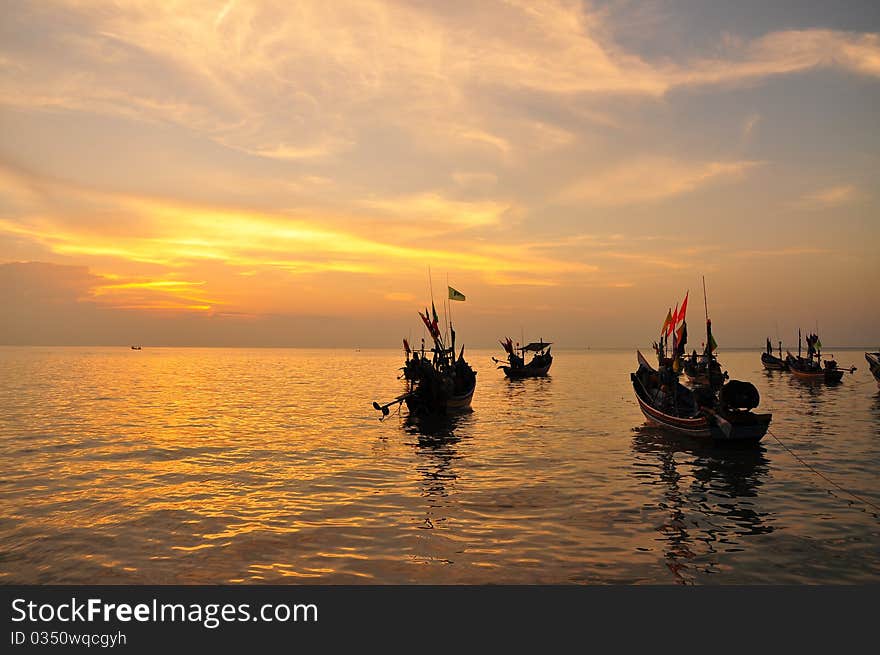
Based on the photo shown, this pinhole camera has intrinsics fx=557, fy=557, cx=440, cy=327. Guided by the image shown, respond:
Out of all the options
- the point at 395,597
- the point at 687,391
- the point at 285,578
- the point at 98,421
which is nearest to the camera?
the point at 395,597

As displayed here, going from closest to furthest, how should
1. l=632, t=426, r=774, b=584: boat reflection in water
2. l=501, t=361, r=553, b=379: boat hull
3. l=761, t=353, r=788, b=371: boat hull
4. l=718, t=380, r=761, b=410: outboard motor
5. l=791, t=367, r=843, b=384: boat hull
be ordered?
l=632, t=426, r=774, b=584: boat reflection in water, l=718, t=380, r=761, b=410: outboard motor, l=791, t=367, r=843, b=384: boat hull, l=501, t=361, r=553, b=379: boat hull, l=761, t=353, r=788, b=371: boat hull

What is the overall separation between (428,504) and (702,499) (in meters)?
8.96

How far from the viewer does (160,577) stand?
11633 millimetres

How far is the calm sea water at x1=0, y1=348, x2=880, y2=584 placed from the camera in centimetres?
1209

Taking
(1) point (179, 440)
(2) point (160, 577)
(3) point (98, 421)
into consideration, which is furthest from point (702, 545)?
(3) point (98, 421)

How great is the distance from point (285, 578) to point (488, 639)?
16.9 feet

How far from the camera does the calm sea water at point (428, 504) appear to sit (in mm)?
12086

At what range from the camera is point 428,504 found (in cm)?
1717

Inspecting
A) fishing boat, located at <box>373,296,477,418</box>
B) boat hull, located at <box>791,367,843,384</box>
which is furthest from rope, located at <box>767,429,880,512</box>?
boat hull, located at <box>791,367,843,384</box>

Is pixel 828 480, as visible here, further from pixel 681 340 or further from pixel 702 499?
pixel 681 340

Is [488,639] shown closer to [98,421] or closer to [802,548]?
[802,548]

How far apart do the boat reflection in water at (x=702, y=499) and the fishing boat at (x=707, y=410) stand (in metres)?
0.87

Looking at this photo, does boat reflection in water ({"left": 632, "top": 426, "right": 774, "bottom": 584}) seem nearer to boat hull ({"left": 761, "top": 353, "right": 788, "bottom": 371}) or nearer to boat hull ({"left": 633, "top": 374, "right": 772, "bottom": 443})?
boat hull ({"left": 633, "top": 374, "right": 772, "bottom": 443})

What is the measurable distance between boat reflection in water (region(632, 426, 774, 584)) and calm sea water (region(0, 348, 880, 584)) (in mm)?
87
